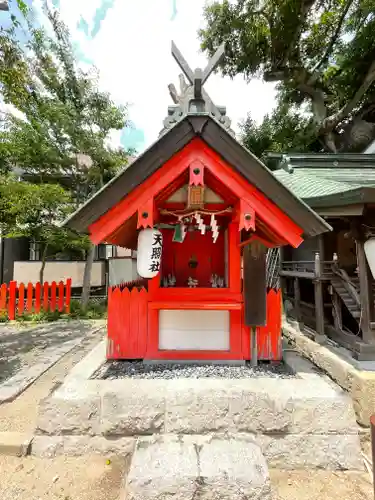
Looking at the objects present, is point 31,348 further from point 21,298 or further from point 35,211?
point 35,211

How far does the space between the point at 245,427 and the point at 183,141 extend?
3691 mm

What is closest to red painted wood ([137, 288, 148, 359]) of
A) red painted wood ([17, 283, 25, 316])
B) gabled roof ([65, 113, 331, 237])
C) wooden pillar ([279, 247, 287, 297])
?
gabled roof ([65, 113, 331, 237])

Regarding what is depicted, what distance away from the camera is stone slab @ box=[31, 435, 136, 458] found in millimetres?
3027

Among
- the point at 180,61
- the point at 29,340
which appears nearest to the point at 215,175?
the point at 180,61

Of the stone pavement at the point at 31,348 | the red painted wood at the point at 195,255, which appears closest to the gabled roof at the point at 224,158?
the red painted wood at the point at 195,255

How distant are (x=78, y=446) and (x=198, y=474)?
1.58 m

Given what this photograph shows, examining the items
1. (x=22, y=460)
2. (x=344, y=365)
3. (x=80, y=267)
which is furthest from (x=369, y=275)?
(x=80, y=267)

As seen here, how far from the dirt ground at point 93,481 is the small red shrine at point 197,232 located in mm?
1582

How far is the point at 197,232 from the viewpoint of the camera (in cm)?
488

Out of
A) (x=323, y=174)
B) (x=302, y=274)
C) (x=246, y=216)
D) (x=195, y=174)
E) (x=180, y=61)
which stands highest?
(x=180, y=61)

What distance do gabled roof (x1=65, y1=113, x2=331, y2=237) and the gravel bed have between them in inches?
89.2

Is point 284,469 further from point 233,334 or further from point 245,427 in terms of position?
point 233,334

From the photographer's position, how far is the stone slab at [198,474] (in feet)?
7.61

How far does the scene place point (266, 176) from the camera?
3.35 m
